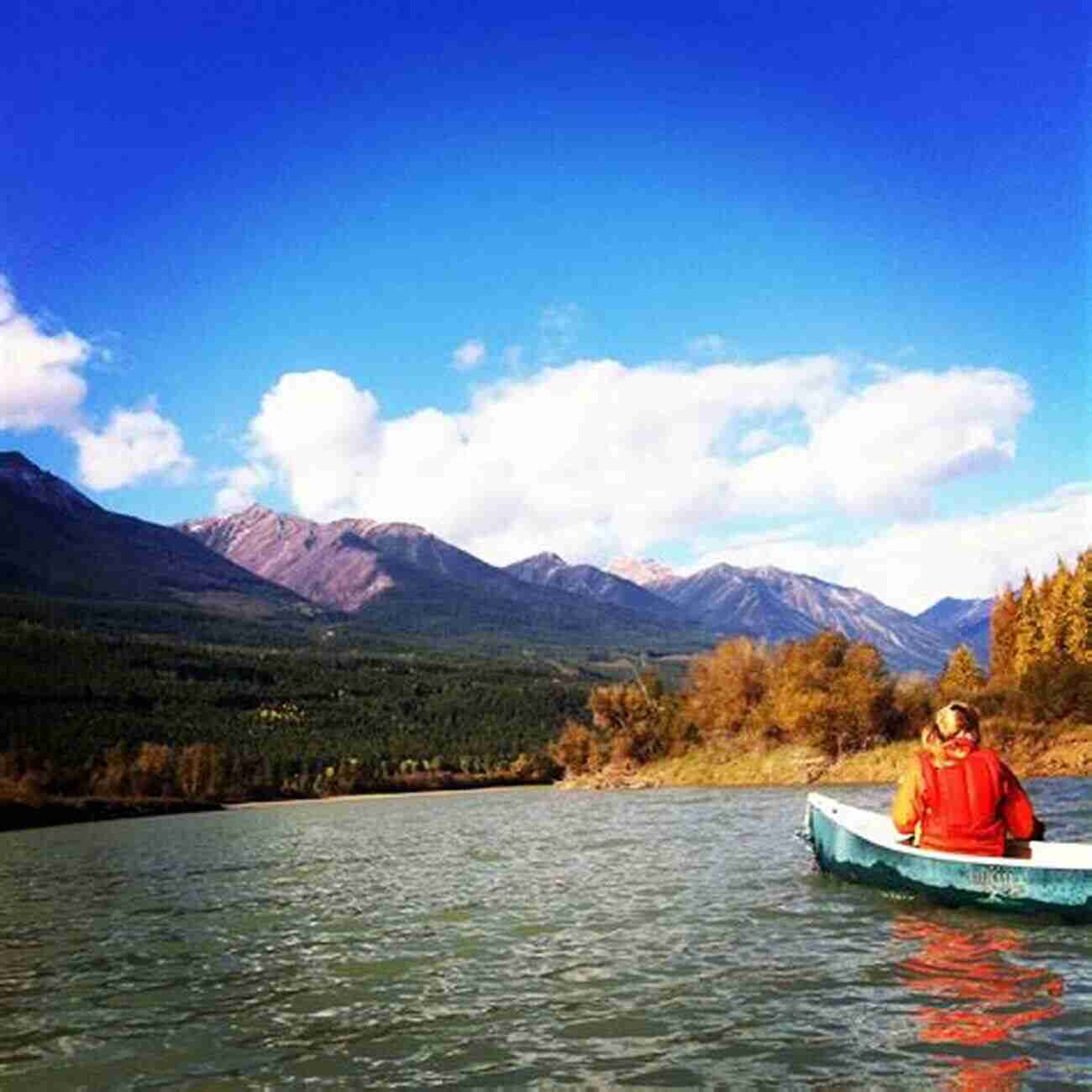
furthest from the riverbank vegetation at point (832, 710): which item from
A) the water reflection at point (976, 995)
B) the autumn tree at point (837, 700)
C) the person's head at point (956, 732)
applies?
the water reflection at point (976, 995)

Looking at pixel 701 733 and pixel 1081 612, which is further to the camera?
pixel 701 733

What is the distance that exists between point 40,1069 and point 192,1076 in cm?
190

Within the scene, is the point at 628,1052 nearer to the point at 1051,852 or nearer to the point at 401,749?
the point at 1051,852

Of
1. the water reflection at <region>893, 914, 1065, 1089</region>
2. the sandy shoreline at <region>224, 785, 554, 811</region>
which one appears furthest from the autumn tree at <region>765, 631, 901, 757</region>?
the water reflection at <region>893, 914, 1065, 1089</region>

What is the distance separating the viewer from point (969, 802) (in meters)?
18.2

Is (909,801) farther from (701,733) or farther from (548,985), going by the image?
(701,733)

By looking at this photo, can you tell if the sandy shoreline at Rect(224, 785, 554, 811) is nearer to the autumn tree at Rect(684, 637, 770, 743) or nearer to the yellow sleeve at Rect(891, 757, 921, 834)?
the autumn tree at Rect(684, 637, 770, 743)

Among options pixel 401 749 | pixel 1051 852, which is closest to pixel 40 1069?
pixel 1051 852

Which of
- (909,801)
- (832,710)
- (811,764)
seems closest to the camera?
(909,801)

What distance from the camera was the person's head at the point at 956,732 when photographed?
17547mm

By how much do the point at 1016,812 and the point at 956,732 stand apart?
73.9 inches

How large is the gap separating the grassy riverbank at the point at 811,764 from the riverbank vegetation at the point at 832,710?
14cm

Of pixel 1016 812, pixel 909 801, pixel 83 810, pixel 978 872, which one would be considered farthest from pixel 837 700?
pixel 978 872

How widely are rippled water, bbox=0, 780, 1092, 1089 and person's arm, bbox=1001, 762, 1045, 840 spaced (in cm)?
151
